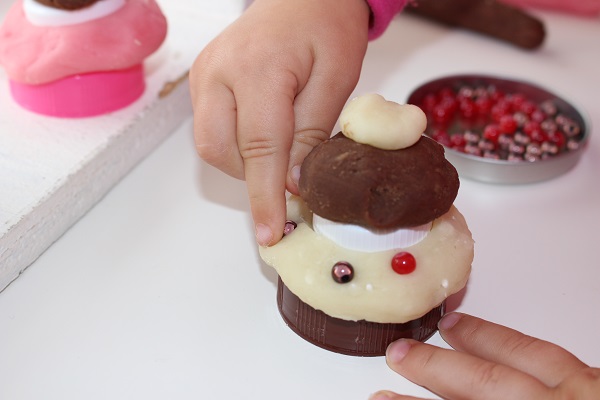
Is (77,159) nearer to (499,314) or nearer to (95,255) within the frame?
(95,255)

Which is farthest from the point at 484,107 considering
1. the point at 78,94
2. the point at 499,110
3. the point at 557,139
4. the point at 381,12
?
the point at 78,94

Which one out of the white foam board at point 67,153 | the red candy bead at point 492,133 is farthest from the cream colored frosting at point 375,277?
the red candy bead at point 492,133

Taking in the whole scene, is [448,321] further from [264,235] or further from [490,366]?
[264,235]

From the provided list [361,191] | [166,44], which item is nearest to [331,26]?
[361,191]

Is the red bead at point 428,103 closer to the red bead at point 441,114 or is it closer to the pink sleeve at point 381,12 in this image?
the red bead at point 441,114

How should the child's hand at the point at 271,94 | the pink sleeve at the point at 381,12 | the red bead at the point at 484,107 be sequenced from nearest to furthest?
the child's hand at the point at 271,94
the pink sleeve at the point at 381,12
the red bead at the point at 484,107

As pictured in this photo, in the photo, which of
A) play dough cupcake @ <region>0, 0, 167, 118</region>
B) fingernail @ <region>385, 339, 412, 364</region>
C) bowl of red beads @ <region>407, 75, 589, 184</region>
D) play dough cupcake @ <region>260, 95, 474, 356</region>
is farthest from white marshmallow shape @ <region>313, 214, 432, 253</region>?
play dough cupcake @ <region>0, 0, 167, 118</region>
